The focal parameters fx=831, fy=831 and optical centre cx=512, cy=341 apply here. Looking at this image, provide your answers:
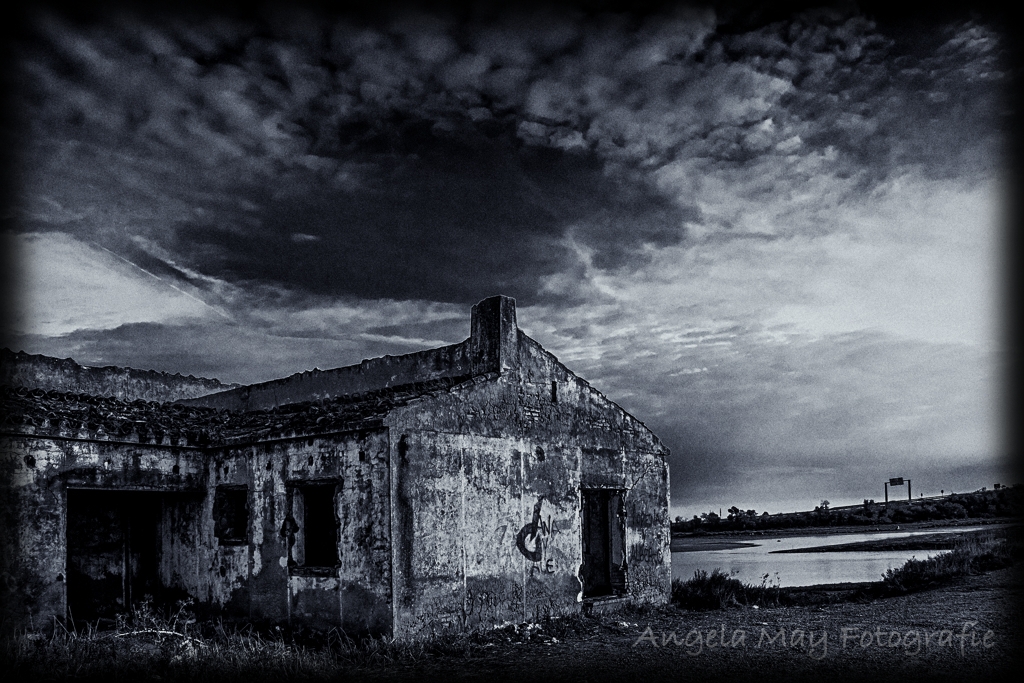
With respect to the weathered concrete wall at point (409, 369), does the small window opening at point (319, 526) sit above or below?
below

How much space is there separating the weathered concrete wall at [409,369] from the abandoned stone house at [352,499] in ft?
0.13

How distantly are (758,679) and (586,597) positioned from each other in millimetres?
5179

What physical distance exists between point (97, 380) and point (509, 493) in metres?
9.26

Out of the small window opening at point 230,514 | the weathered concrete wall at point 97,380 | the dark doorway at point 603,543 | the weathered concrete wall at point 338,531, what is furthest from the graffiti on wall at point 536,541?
the weathered concrete wall at point 97,380

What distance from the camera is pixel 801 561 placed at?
3484cm

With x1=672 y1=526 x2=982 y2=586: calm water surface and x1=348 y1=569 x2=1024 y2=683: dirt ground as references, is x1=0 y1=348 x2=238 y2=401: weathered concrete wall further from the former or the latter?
x1=672 y1=526 x2=982 y2=586: calm water surface

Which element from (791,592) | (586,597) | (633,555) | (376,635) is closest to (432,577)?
(376,635)

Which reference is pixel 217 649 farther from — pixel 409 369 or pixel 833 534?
pixel 833 534

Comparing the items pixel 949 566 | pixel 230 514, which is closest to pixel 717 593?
pixel 949 566

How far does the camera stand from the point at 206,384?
18344mm

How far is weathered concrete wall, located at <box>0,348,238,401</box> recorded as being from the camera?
1493 cm

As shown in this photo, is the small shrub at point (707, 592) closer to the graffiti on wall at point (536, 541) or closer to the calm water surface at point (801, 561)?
the calm water surface at point (801, 561)

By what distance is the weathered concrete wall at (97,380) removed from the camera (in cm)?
1493

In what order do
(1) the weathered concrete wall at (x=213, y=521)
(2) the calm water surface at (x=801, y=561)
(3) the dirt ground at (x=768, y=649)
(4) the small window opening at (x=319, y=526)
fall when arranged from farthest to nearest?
(2) the calm water surface at (x=801, y=561)
(4) the small window opening at (x=319, y=526)
(1) the weathered concrete wall at (x=213, y=521)
(3) the dirt ground at (x=768, y=649)
